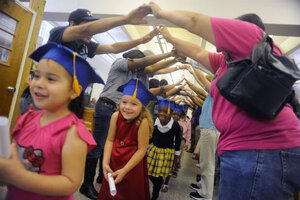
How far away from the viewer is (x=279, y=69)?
869mm

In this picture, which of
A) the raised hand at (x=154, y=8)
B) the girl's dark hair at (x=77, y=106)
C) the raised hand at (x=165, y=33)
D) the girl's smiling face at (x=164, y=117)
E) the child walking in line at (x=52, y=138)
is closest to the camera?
the child walking in line at (x=52, y=138)

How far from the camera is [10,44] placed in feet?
7.98

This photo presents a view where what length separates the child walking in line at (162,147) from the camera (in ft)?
8.92

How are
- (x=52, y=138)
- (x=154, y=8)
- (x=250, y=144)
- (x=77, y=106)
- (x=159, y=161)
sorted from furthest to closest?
1. (x=159, y=161)
2. (x=154, y=8)
3. (x=77, y=106)
4. (x=250, y=144)
5. (x=52, y=138)

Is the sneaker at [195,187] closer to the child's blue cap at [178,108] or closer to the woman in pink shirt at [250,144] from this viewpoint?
the child's blue cap at [178,108]

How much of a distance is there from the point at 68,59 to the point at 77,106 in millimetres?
249

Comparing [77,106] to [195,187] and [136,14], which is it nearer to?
[136,14]

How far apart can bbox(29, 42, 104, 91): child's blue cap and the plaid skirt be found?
1988 millimetres

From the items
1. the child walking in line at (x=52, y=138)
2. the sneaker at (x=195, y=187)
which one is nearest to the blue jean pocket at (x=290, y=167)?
the child walking in line at (x=52, y=138)

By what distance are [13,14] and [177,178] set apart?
371cm

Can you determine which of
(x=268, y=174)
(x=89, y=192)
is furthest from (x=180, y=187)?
(x=268, y=174)

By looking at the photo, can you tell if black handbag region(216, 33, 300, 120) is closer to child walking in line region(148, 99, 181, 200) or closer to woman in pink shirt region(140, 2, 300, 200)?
woman in pink shirt region(140, 2, 300, 200)

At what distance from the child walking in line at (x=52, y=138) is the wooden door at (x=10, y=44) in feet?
6.18

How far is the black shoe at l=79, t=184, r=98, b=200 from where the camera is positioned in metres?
2.29
